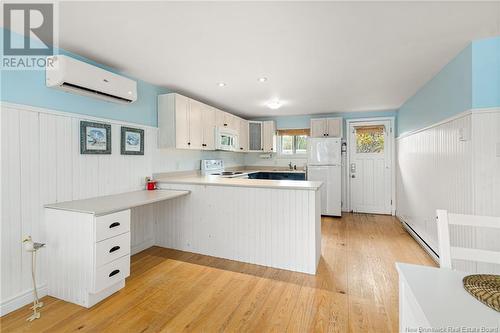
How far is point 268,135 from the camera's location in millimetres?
5719

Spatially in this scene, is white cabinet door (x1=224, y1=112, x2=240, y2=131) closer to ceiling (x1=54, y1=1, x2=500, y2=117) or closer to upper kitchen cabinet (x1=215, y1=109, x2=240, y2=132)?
upper kitchen cabinet (x1=215, y1=109, x2=240, y2=132)

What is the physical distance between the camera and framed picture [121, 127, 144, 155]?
2922 mm

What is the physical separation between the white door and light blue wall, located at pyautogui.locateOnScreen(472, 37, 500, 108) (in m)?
3.23

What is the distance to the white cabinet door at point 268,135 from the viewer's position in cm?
570

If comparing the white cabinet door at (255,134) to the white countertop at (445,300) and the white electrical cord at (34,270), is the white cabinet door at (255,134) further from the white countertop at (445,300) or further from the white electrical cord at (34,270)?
the white countertop at (445,300)

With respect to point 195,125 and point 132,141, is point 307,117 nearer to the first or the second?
point 195,125

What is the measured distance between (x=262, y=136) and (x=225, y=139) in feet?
4.81

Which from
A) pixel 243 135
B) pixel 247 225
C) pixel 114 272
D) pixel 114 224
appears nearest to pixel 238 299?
pixel 247 225

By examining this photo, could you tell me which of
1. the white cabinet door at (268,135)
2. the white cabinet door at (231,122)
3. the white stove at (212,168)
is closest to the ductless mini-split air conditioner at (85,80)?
the white stove at (212,168)

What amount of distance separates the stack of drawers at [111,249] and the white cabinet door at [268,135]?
12.9 feet

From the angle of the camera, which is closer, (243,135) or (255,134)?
(243,135)

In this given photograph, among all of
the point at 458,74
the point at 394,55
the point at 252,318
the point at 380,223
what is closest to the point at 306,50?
the point at 394,55

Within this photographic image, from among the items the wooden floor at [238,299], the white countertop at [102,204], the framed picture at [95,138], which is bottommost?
the wooden floor at [238,299]

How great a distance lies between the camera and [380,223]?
15.1ft
